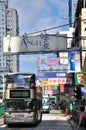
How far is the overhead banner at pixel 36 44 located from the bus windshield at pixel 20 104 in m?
5.25

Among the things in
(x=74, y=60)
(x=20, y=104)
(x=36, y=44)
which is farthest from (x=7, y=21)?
(x=36, y=44)

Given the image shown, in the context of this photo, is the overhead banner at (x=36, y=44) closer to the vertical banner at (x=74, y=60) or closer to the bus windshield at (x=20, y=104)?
the vertical banner at (x=74, y=60)

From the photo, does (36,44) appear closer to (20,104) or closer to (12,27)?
(20,104)

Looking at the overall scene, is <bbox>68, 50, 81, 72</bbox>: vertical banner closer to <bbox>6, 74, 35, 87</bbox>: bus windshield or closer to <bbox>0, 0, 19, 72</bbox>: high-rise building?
<bbox>6, 74, 35, 87</bbox>: bus windshield

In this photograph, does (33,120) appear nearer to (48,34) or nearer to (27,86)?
(27,86)

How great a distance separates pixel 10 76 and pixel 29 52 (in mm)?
5304

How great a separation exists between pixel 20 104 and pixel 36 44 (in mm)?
6352

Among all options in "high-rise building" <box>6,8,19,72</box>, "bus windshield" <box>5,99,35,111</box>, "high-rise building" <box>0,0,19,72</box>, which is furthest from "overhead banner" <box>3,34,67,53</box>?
"high-rise building" <box>0,0,19,72</box>

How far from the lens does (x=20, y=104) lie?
120ft

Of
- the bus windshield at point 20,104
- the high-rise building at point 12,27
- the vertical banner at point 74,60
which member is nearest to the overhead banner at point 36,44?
the high-rise building at point 12,27

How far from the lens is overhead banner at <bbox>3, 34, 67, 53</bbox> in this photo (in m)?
31.7

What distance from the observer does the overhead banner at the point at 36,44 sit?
3166 cm

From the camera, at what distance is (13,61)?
4409 inches

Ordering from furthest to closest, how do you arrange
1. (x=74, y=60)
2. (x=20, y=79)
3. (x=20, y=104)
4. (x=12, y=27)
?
(x=12, y=27), (x=74, y=60), (x=20, y=104), (x=20, y=79)
